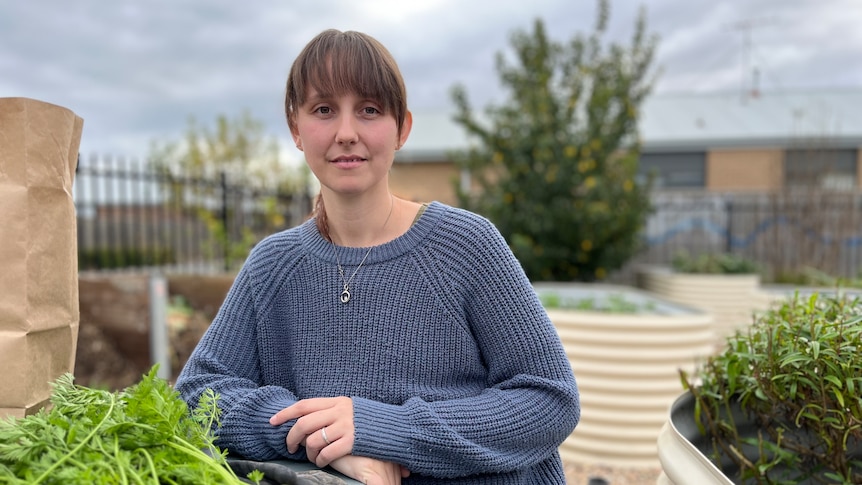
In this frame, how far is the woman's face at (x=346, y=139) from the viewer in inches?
51.3

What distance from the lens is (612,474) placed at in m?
3.98

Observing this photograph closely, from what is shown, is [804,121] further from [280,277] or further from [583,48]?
[280,277]

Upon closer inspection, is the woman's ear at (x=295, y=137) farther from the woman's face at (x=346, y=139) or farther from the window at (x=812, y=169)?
the window at (x=812, y=169)

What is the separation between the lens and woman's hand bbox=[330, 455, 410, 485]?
114 centimetres

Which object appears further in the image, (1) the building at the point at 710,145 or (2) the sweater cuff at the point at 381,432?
(1) the building at the point at 710,145

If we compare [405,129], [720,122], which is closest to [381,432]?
[405,129]

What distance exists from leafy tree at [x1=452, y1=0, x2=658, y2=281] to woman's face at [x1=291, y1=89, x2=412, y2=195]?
6.80m

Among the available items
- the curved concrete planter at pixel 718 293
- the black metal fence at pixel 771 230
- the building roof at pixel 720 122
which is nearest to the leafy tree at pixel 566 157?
the curved concrete planter at pixel 718 293

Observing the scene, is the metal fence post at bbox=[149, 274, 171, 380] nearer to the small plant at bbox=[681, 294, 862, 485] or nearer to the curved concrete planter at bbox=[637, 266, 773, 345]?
the small plant at bbox=[681, 294, 862, 485]

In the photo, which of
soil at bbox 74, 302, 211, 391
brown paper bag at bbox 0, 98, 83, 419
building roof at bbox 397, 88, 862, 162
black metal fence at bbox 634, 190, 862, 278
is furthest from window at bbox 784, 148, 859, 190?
brown paper bag at bbox 0, 98, 83, 419

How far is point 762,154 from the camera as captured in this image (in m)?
19.7

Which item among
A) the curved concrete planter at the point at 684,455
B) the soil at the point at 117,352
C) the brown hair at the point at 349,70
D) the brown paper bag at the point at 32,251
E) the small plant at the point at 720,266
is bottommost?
the soil at the point at 117,352

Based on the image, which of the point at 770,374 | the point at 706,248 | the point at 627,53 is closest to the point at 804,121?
the point at 706,248

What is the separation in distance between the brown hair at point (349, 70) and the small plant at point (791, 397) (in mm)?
974
